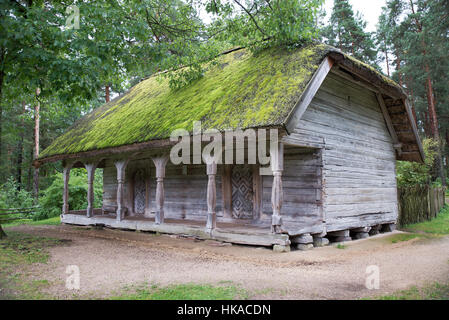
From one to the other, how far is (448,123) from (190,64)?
2947 centimetres

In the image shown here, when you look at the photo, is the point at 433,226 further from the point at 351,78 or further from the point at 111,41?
the point at 111,41

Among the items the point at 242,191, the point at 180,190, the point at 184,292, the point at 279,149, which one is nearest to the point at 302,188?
the point at 279,149

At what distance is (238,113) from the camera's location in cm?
872

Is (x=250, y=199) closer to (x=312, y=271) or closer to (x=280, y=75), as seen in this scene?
(x=280, y=75)

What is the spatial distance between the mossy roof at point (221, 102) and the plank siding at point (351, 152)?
1178mm

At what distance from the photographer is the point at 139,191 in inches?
603

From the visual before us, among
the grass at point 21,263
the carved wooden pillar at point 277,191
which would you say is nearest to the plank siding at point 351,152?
the carved wooden pillar at point 277,191

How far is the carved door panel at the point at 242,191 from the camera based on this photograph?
1133 cm

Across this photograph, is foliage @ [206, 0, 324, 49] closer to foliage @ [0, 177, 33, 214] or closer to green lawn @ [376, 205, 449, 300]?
green lawn @ [376, 205, 449, 300]

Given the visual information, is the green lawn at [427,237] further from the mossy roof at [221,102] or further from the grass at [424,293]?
the mossy roof at [221,102]


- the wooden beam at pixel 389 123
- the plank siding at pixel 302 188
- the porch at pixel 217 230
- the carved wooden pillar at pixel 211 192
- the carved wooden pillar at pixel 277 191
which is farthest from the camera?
the wooden beam at pixel 389 123

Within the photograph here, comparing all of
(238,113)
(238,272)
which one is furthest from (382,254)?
(238,113)

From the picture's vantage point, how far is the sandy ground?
516 cm
